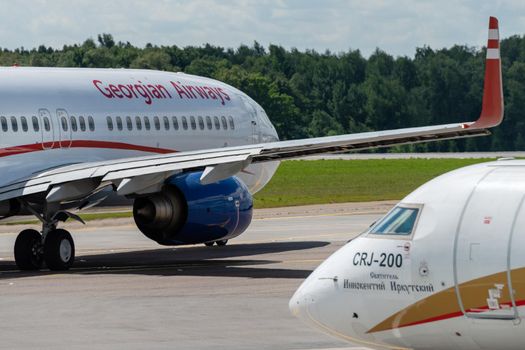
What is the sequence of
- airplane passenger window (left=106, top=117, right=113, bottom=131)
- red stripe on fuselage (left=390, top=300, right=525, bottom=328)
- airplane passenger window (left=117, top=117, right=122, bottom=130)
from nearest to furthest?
1. red stripe on fuselage (left=390, top=300, right=525, bottom=328)
2. airplane passenger window (left=106, top=117, right=113, bottom=131)
3. airplane passenger window (left=117, top=117, right=122, bottom=130)

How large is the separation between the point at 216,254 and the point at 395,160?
Answer: 75413 mm

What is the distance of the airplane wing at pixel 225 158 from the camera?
2761 centimetres

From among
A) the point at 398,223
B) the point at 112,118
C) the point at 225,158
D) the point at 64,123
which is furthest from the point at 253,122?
the point at 398,223

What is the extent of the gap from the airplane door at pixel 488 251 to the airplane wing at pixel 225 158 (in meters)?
12.1

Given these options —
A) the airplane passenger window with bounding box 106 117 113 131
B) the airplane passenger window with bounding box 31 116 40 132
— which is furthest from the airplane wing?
the airplane passenger window with bounding box 106 117 113 131

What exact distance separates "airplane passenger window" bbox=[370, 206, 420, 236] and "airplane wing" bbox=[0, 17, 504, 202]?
37.3 feet

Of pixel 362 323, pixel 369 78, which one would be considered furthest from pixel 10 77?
pixel 369 78

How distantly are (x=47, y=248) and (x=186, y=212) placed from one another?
293cm

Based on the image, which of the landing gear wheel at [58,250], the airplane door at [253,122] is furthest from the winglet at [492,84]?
the airplane door at [253,122]

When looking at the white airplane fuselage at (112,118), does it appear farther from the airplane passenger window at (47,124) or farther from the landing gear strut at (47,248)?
the landing gear strut at (47,248)

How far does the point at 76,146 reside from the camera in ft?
106

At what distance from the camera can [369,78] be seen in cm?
16400

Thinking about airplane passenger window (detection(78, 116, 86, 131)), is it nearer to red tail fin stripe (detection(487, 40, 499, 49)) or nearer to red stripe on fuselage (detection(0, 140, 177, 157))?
red stripe on fuselage (detection(0, 140, 177, 157))

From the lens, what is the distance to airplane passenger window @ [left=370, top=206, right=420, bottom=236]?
1554cm
